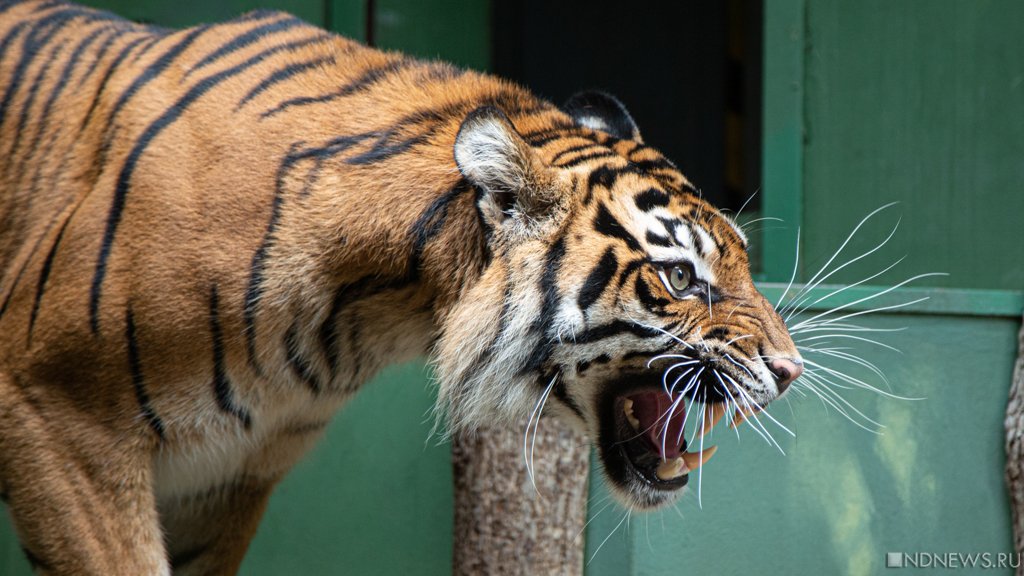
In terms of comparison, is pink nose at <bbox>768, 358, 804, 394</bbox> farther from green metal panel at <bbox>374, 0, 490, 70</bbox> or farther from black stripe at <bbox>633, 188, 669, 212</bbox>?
green metal panel at <bbox>374, 0, 490, 70</bbox>

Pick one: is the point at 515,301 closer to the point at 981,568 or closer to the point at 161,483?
the point at 161,483

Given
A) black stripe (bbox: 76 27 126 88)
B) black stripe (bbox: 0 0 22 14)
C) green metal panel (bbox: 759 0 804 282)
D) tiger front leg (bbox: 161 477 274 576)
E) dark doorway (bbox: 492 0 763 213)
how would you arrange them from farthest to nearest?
dark doorway (bbox: 492 0 763 213) < green metal panel (bbox: 759 0 804 282) < black stripe (bbox: 0 0 22 14) < tiger front leg (bbox: 161 477 274 576) < black stripe (bbox: 76 27 126 88)

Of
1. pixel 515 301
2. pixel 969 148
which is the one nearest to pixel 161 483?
pixel 515 301

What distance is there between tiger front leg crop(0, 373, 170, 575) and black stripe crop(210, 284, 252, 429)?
0.72ft

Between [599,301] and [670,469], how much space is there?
0.56 m

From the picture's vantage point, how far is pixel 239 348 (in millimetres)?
2883

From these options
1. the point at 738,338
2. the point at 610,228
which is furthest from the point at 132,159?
the point at 738,338

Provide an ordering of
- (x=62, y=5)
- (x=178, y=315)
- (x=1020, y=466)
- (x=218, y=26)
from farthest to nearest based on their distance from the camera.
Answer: (x=1020, y=466) → (x=62, y=5) → (x=218, y=26) → (x=178, y=315)

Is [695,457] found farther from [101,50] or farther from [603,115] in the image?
[101,50]

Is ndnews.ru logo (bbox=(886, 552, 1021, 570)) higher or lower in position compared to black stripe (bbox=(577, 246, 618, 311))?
lower

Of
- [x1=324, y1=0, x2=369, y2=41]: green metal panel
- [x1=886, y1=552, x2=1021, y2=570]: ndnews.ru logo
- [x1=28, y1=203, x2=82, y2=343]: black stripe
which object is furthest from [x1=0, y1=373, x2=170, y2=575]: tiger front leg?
[x1=324, y1=0, x2=369, y2=41]: green metal panel

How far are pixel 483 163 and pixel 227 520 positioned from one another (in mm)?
1599

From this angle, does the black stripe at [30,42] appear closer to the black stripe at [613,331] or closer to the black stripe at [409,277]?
the black stripe at [409,277]

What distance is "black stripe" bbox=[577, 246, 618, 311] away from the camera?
267 cm
